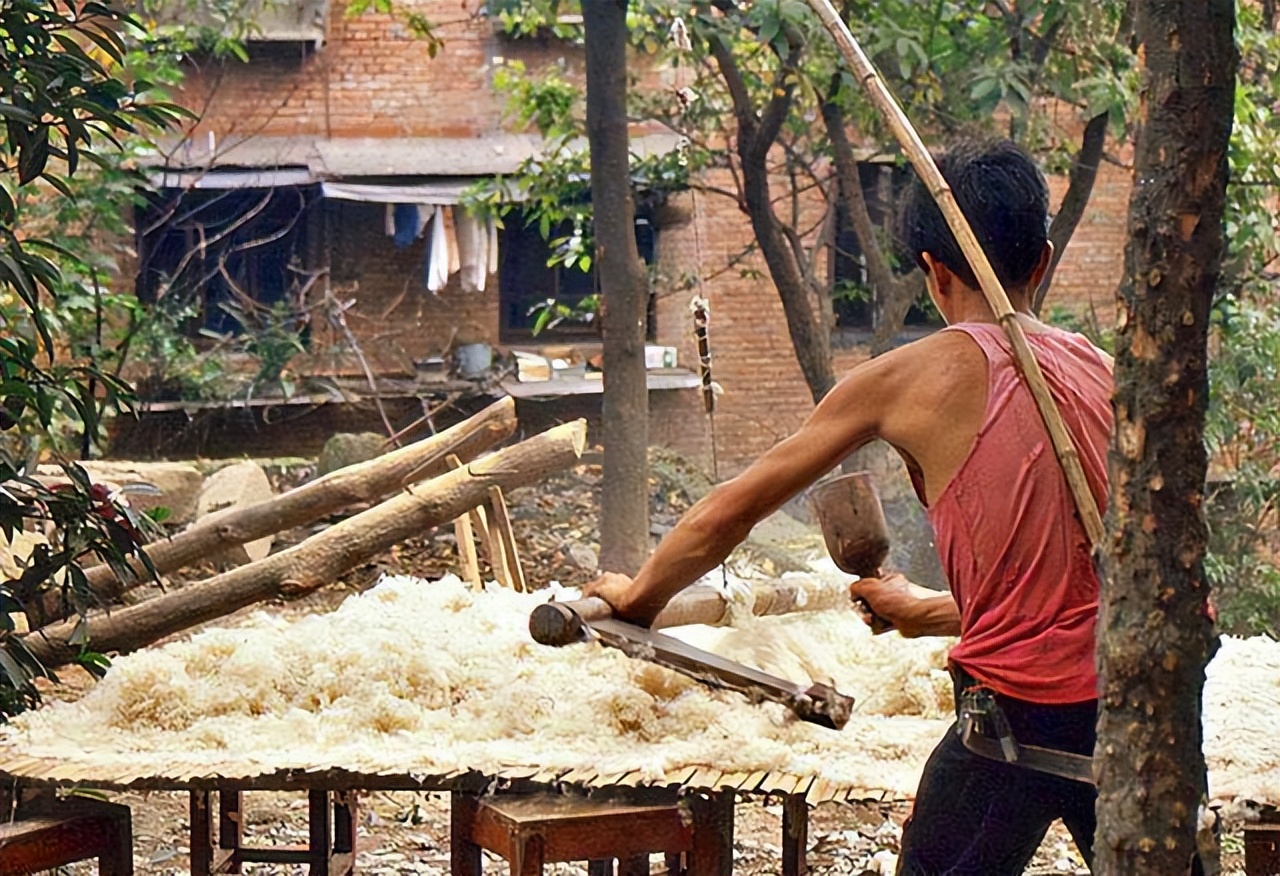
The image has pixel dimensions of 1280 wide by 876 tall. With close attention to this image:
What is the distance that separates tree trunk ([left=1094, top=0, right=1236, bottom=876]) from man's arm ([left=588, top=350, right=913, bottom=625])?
904 mm

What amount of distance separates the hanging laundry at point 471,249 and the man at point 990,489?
1107 cm

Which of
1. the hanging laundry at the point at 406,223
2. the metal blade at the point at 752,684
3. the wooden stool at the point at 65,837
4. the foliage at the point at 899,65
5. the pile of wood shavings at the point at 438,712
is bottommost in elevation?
the wooden stool at the point at 65,837

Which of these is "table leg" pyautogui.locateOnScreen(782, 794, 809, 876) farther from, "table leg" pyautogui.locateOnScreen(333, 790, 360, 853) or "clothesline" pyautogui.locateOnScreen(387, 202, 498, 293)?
"clothesline" pyautogui.locateOnScreen(387, 202, 498, 293)

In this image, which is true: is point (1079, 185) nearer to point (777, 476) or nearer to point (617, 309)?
point (617, 309)

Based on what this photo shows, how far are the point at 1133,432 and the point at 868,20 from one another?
5.97 meters

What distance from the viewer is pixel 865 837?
20.4 ft

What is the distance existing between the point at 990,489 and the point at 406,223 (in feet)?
38.9

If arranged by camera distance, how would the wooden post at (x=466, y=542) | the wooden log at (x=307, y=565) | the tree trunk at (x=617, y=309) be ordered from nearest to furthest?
the wooden log at (x=307, y=565), the wooden post at (x=466, y=542), the tree trunk at (x=617, y=309)

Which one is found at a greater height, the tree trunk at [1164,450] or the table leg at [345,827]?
the tree trunk at [1164,450]

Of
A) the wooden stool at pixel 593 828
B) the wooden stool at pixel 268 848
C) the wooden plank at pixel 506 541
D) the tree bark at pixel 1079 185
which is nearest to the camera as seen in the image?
the wooden stool at pixel 593 828

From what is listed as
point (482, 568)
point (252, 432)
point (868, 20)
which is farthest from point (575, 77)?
point (868, 20)

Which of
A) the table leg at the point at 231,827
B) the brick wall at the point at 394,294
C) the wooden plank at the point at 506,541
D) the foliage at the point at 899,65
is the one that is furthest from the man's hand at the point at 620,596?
the brick wall at the point at 394,294

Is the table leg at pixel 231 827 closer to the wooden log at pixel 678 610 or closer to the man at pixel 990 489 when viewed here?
the wooden log at pixel 678 610

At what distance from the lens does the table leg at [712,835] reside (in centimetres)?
327
